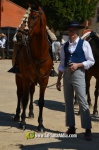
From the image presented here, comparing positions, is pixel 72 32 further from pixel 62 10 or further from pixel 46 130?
pixel 62 10

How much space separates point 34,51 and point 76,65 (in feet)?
4.15

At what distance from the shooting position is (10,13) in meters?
38.4

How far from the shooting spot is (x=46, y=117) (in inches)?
353

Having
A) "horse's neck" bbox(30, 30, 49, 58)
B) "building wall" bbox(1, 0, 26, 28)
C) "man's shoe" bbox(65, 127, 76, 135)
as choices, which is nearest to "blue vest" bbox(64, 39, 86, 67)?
"horse's neck" bbox(30, 30, 49, 58)

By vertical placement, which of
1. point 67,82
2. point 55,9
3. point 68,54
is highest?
point 55,9

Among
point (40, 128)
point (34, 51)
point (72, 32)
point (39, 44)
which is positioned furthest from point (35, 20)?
point (40, 128)

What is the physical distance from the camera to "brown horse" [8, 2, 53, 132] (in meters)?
7.25

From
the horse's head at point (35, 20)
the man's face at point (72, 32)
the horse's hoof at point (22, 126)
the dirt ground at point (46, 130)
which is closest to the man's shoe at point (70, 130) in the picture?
the dirt ground at point (46, 130)

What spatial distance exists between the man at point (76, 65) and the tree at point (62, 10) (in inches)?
1464

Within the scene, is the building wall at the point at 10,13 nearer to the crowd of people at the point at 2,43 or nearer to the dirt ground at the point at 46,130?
the crowd of people at the point at 2,43

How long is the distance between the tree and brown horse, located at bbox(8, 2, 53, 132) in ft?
119

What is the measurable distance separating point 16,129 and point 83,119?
158cm

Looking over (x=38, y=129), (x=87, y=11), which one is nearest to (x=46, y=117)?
(x=38, y=129)

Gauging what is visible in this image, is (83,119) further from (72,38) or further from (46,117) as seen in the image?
(46,117)
